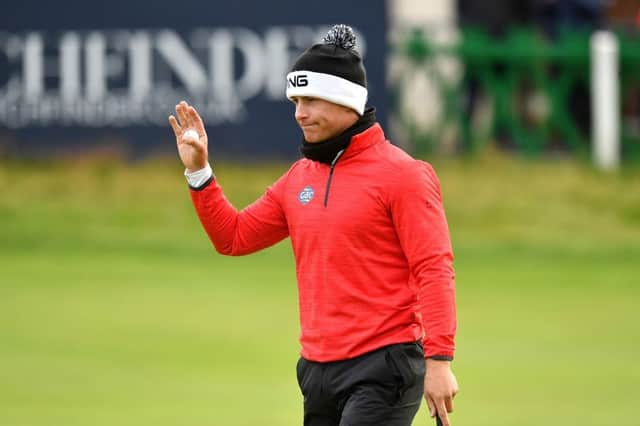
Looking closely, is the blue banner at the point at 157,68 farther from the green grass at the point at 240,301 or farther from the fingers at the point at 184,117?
the fingers at the point at 184,117

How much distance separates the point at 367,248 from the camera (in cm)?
581

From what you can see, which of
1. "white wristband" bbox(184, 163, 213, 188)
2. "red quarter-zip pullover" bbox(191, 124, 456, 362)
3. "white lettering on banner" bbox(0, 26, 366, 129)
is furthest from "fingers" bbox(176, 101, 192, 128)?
"white lettering on banner" bbox(0, 26, 366, 129)

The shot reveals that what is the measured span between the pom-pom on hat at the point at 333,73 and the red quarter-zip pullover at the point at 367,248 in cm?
15

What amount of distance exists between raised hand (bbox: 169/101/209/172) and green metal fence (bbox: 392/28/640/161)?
589 inches

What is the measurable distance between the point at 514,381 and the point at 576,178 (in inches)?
365

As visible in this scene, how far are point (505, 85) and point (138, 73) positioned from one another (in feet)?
15.4

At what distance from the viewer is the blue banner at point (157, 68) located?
68.6ft

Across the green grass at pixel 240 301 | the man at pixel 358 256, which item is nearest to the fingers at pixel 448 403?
the man at pixel 358 256

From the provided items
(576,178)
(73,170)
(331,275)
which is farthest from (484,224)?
(331,275)

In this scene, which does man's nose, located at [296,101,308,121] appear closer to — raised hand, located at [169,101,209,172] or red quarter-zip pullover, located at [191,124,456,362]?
red quarter-zip pullover, located at [191,124,456,362]

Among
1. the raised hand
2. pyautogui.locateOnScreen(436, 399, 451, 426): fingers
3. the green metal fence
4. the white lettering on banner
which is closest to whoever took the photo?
pyautogui.locateOnScreen(436, 399, 451, 426): fingers

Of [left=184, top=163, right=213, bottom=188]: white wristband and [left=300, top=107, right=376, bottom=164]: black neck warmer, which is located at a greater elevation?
[left=300, top=107, right=376, bottom=164]: black neck warmer

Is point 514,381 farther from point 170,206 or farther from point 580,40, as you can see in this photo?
point 580,40

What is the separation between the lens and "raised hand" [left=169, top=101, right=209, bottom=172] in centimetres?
614
